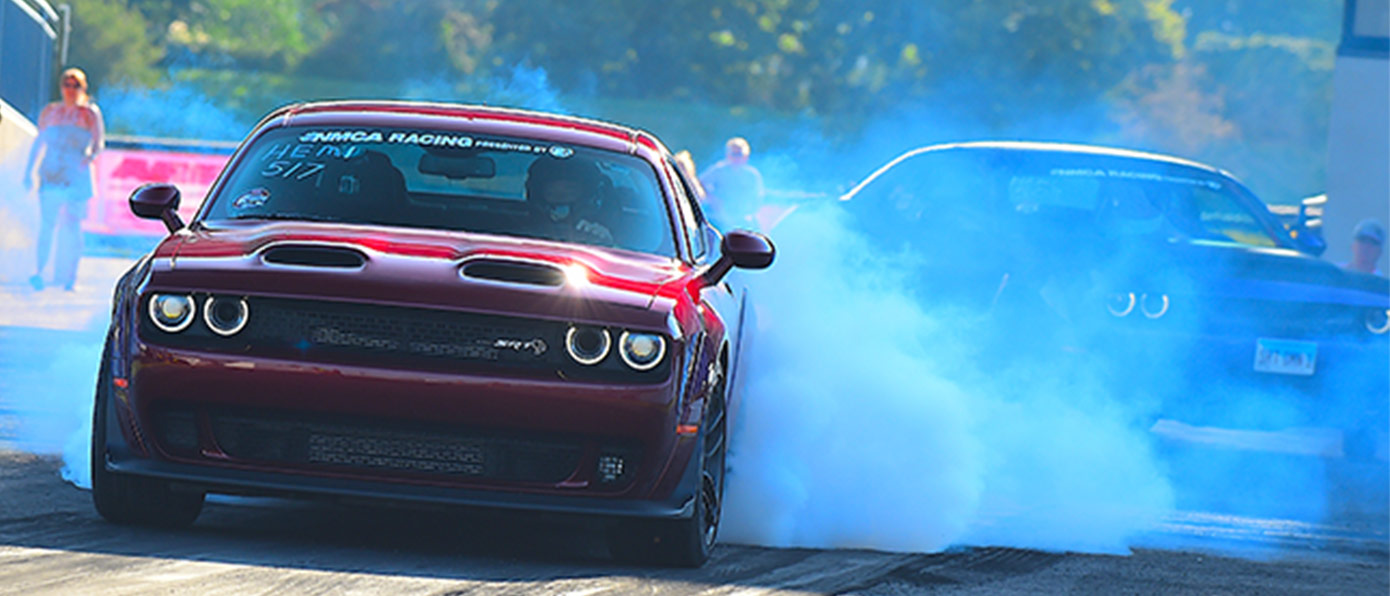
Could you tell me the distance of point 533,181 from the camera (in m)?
6.36

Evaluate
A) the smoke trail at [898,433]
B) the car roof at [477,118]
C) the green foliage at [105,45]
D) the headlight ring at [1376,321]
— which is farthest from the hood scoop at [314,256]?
the green foliage at [105,45]

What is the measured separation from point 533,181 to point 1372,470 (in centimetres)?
588

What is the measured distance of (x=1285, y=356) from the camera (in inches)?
380

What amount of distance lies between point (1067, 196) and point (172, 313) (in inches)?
237

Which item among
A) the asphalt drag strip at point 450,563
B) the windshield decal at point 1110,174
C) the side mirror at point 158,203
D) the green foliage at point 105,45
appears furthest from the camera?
the green foliage at point 105,45

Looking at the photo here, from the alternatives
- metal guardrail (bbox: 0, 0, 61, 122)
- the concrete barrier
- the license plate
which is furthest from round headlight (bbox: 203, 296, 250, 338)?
metal guardrail (bbox: 0, 0, 61, 122)

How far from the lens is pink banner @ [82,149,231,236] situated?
2377 centimetres

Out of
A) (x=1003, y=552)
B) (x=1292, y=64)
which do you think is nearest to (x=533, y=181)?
(x=1003, y=552)

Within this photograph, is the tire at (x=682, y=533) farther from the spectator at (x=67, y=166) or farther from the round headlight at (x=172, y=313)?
the spectator at (x=67, y=166)

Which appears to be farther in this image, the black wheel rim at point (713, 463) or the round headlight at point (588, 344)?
the black wheel rim at point (713, 463)

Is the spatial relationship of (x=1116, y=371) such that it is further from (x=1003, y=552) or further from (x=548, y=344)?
(x=548, y=344)

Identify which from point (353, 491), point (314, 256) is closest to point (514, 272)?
point (314, 256)

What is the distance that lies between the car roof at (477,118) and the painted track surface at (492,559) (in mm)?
1194

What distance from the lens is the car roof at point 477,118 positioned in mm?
6641
